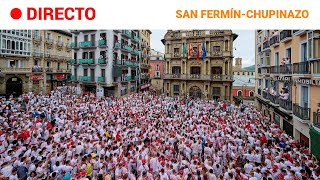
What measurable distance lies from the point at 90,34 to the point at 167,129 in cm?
2507

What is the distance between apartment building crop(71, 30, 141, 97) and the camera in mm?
31828

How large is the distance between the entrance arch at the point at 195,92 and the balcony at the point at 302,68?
22.3 metres

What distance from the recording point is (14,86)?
99.9 ft

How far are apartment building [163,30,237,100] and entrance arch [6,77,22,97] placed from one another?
958 inches

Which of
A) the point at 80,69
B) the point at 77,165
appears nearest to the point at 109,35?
the point at 80,69

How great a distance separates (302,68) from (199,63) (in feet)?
77.3

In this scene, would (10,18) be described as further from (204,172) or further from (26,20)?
(204,172)

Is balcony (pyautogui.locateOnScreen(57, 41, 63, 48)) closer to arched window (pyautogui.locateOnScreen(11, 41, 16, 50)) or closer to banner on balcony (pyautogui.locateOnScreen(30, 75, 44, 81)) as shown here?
banner on balcony (pyautogui.locateOnScreen(30, 75, 44, 81))

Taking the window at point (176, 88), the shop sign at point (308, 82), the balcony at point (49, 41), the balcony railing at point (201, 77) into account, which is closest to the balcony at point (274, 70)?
the shop sign at point (308, 82)

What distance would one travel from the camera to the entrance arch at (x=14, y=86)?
2953 cm

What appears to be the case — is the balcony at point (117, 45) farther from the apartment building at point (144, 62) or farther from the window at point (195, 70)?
the window at point (195, 70)

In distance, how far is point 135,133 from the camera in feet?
44.9

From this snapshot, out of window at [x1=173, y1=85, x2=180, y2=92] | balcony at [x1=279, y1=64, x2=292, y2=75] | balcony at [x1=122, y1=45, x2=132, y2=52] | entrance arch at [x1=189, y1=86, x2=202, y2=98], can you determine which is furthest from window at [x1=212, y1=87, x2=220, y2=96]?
balcony at [x1=279, y1=64, x2=292, y2=75]

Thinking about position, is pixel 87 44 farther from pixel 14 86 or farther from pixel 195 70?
pixel 195 70
